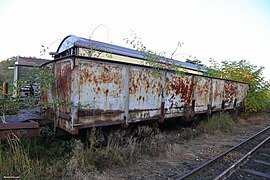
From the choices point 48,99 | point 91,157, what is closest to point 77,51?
point 48,99

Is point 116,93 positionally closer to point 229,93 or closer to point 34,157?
point 34,157

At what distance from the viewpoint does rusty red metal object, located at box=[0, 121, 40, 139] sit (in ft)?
11.2

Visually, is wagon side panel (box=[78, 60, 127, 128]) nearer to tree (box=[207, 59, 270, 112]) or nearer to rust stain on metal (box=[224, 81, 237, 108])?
rust stain on metal (box=[224, 81, 237, 108])

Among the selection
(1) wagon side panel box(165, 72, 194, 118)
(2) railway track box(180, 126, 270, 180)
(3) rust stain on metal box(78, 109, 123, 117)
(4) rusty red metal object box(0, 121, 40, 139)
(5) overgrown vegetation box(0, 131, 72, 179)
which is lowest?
(2) railway track box(180, 126, 270, 180)

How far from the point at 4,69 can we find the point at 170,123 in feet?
89.8

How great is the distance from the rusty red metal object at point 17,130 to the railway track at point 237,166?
123 inches

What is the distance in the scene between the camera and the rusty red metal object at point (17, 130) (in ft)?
11.2

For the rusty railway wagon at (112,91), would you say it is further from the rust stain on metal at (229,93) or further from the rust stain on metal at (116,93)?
the rust stain on metal at (229,93)

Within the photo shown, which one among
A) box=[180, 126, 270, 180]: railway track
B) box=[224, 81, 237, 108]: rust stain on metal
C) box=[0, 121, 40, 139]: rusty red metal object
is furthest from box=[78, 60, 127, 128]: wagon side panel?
box=[224, 81, 237, 108]: rust stain on metal

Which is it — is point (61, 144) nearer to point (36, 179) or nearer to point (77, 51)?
point (36, 179)

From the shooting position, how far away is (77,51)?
20.7ft

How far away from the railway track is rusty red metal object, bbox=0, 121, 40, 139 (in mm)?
3131

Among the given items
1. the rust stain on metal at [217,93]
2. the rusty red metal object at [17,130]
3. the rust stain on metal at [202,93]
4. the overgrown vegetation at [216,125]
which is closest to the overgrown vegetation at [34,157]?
the rusty red metal object at [17,130]

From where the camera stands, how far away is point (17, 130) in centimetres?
355
